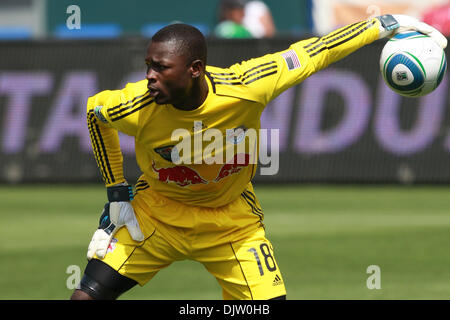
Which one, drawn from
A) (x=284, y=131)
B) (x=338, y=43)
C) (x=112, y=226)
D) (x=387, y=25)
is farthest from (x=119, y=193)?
(x=284, y=131)

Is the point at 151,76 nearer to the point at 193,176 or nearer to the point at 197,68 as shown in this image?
the point at 197,68

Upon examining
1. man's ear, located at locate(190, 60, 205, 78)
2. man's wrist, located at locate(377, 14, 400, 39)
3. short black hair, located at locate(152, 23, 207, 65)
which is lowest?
man's ear, located at locate(190, 60, 205, 78)

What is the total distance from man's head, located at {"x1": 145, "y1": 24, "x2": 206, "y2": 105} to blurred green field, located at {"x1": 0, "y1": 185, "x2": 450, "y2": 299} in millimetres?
3433

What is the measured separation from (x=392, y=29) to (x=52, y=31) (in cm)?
2006

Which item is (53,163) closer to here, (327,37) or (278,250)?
(278,250)

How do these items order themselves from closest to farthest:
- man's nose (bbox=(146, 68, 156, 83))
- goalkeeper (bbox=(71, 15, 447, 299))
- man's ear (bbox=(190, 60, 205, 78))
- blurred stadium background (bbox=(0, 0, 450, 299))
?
man's nose (bbox=(146, 68, 156, 83)), man's ear (bbox=(190, 60, 205, 78)), goalkeeper (bbox=(71, 15, 447, 299)), blurred stadium background (bbox=(0, 0, 450, 299))

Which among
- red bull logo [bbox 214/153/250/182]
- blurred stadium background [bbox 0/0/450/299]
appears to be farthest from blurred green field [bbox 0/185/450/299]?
red bull logo [bbox 214/153/250/182]

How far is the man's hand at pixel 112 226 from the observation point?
6168 millimetres

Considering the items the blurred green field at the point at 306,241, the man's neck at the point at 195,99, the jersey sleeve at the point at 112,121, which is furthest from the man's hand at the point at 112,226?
the blurred green field at the point at 306,241

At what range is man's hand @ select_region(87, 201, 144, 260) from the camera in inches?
243

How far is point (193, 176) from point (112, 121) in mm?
624

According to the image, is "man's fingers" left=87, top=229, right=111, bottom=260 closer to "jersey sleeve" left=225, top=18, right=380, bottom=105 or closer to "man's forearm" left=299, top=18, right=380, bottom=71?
"jersey sleeve" left=225, top=18, right=380, bottom=105

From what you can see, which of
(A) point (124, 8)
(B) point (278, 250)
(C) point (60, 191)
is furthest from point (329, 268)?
(A) point (124, 8)

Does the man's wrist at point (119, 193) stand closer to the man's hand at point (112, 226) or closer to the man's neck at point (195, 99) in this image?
the man's hand at point (112, 226)
